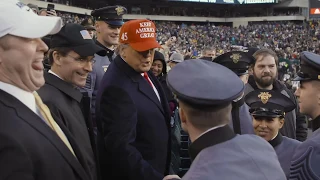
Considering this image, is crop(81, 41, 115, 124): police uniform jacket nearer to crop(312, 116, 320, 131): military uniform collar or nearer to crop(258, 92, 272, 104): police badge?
crop(258, 92, 272, 104): police badge

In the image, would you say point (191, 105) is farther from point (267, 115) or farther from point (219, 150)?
point (267, 115)

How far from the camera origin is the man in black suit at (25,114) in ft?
5.01

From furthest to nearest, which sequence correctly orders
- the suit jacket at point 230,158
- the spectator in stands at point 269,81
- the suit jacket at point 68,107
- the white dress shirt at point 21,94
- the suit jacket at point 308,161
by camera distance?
the spectator in stands at point 269,81
the suit jacket at point 68,107
the suit jacket at point 308,161
the white dress shirt at point 21,94
the suit jacket at point 230,158

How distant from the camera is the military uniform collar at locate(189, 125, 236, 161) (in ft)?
5.07

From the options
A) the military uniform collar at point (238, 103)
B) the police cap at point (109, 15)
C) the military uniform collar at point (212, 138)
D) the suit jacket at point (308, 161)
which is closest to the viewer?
the military uniform collar at point (212, 138)

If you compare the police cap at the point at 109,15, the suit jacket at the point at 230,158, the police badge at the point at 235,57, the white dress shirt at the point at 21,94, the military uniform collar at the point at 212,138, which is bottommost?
the suit jacket at the point at 230,158

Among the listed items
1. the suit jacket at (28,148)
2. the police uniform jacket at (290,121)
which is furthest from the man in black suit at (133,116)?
the police uniform jacket at (290,121)

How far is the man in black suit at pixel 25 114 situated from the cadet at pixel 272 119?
151 cm

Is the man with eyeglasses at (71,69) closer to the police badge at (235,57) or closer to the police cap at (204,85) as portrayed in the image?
the police cap at (204,85)

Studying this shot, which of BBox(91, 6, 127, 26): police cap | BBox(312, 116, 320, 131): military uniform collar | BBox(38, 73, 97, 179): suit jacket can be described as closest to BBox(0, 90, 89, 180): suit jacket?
BBox(38, 73, 97, 179): suit jacket

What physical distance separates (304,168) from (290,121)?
1.82 m

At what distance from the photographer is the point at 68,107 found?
231cm

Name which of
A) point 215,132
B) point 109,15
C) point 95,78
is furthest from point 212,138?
point 109,15

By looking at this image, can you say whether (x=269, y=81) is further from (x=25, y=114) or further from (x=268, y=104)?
(x=25, y=114)
